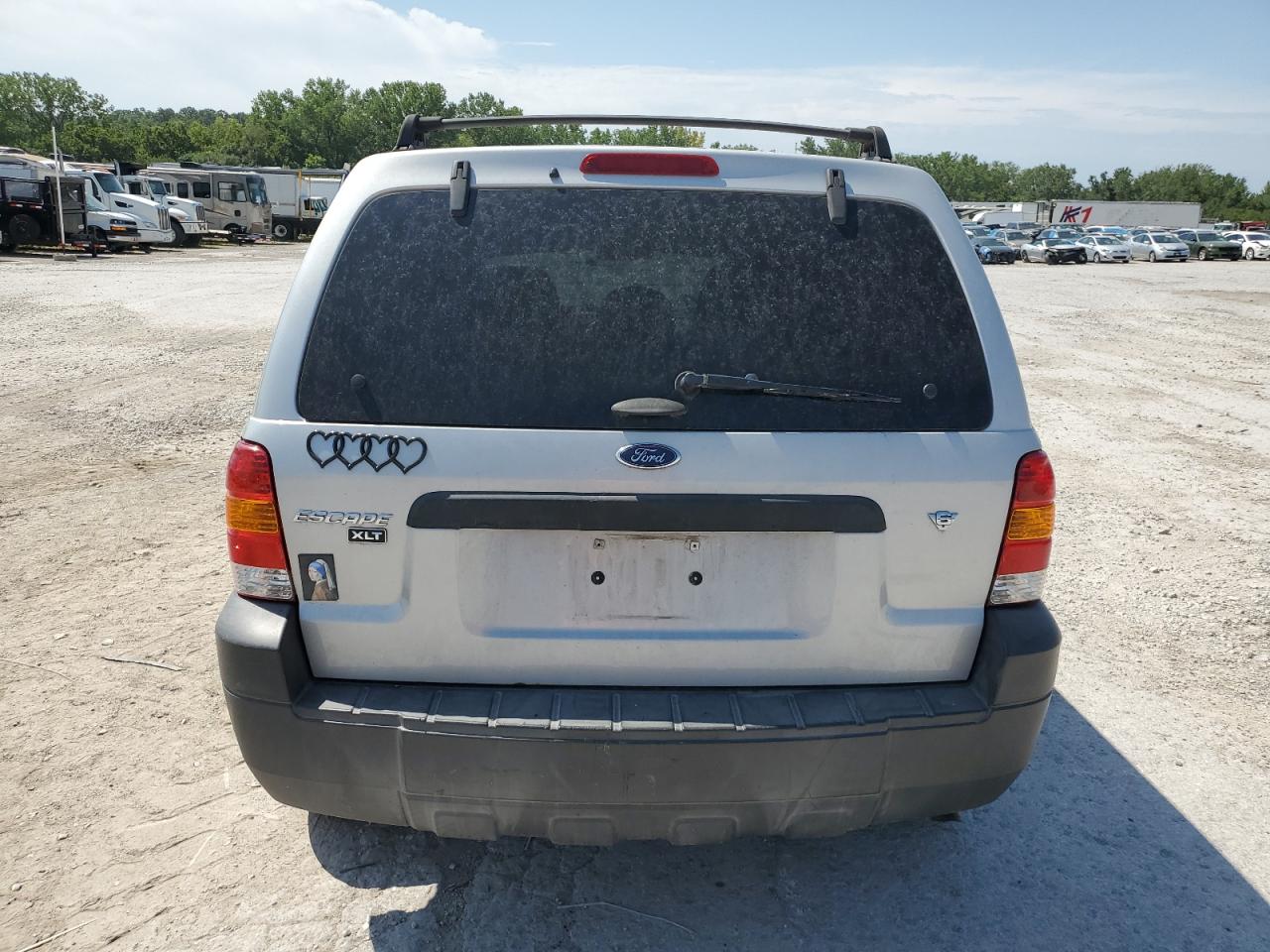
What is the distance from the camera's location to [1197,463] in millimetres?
8469

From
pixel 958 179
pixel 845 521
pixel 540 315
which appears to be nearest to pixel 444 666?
pixel 540 315

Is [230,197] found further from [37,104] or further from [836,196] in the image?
[37,104]

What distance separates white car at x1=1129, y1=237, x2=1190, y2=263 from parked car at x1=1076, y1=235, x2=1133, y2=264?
738 mm

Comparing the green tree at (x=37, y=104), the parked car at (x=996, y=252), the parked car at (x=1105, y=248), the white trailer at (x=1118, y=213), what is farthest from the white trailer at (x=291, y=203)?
the green tree at (x=37, y=104)

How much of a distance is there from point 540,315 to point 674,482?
53 cm

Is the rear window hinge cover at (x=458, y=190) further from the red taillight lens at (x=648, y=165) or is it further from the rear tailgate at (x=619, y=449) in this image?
the red taillight lens at (x=648, y=165)

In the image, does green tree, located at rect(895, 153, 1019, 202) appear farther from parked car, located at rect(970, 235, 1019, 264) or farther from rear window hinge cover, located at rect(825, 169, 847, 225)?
rear window hinge cover, located at rect(825, 169, 847, 225)

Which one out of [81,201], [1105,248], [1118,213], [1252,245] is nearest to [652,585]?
[81,201]

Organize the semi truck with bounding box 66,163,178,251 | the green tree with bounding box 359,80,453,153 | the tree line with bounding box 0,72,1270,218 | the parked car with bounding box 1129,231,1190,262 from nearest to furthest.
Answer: the semi truck with bounding box 66,163,178,251, the parked car with bounding box 1129,231,1190,262, the tree line with bounding box 0,72,1270,218, the green tree with bounding box 359,80,453,153

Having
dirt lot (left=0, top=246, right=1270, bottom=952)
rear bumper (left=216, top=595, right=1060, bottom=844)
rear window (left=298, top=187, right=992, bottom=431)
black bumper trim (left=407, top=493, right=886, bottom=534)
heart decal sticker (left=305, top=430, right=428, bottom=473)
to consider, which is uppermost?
rear window (left=298, top=187, right=992, bottom=431)

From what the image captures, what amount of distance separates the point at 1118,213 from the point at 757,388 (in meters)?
101

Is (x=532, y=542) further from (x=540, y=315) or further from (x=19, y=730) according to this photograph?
(x=19, y=730)

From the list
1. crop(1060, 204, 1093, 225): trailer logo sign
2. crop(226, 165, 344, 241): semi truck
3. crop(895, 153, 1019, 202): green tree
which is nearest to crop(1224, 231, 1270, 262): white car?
crop(1060, 204, 1093, 225): trailer logo sign

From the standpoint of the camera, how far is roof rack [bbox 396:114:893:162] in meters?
3.32
